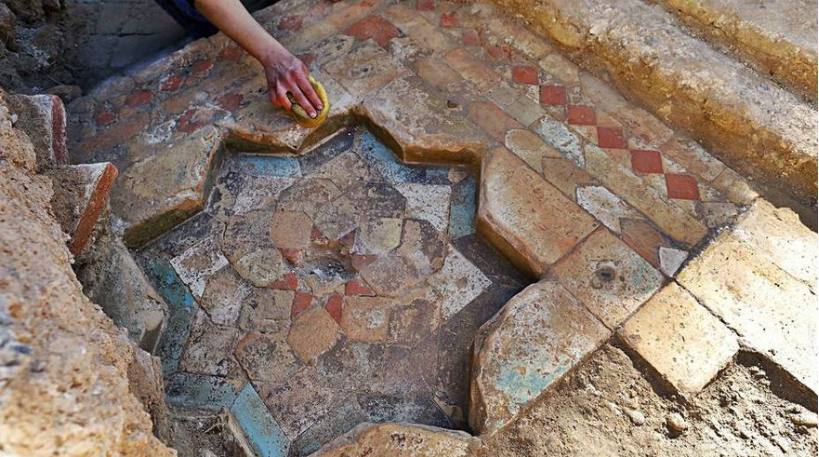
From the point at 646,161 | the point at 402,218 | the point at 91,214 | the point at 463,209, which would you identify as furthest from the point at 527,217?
the point at 91,214

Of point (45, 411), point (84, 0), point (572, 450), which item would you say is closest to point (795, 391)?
point (572, 450)

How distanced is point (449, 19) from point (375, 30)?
390mm

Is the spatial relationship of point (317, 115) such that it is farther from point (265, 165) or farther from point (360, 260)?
point (360, 260)

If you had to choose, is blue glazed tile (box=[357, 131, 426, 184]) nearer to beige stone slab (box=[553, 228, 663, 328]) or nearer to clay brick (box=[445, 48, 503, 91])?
clay brick (box=[445, 48, 503, 91])

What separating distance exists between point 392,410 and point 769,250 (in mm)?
1496

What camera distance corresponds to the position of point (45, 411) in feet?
2.98

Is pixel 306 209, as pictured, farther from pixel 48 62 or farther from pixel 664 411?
pixel 48 62

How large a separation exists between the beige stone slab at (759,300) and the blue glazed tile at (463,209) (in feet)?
2.67

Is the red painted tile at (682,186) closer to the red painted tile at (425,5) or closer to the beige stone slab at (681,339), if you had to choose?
the beige stone slab at (681,339)

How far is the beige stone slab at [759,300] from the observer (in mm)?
1861

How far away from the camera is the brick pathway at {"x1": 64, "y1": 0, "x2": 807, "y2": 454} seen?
1.94m

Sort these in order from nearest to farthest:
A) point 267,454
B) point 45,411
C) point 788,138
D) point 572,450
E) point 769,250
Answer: point 45,411, point 572,450, point 267,454, point 769,250, point 788,138

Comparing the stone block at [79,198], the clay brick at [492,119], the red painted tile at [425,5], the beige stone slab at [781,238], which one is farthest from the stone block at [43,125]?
the beige stone slab at [781,238]

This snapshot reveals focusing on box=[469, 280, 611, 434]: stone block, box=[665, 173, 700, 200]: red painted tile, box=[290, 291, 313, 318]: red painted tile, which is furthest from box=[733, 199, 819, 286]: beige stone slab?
box=[290, 291, 313, 318]: red painted tile
